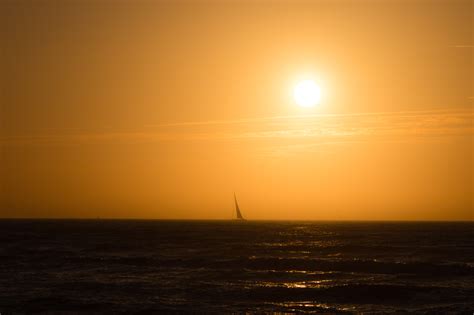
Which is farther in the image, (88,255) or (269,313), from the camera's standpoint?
(88,255)

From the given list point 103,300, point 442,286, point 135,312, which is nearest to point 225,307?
point 135,312

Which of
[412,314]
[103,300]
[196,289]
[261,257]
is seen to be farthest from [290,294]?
[261,257]

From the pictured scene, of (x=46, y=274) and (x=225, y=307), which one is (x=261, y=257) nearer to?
(x=46, y=274)

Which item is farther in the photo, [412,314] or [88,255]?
[88,255]

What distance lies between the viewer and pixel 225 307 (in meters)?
33.2

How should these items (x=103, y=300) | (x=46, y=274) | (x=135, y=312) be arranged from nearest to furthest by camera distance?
(x=135, y=312) < (x=103, y=300) < (x=46, y=274)

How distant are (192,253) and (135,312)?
34754 mm

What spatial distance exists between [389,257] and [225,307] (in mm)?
33674

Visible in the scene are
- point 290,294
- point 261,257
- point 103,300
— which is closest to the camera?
point 103,300

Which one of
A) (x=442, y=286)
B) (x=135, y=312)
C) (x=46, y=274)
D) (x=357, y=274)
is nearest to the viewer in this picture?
(x=135, y=312)

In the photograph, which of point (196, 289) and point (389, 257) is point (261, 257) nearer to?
point (389, 257)

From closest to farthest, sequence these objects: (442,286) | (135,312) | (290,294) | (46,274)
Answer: (135,312)
(290,294)
(442,286)
(46,274)

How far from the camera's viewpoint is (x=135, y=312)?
3183 centimetres

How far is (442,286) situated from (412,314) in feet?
37.5
